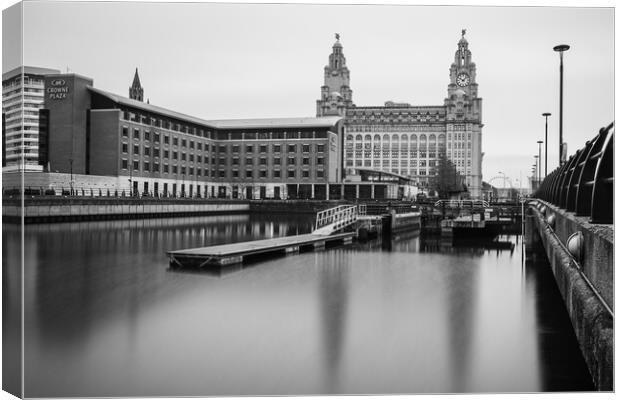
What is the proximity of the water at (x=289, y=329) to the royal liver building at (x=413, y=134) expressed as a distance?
133 m

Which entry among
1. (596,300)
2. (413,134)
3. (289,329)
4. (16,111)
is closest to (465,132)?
(413,134)

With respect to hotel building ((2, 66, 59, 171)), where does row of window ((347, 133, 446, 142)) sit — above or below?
above

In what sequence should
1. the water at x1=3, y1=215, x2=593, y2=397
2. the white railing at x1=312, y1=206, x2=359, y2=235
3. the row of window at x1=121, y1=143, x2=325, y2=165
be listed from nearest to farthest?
the water at x1=3, y1=215, x2=593, y2=397 < the white railing at x1=312, y1=206, x2=359, y2=235 < the row of window at x1=121, y1=143, x2=325, y2=165

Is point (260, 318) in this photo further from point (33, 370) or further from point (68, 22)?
point (68, 22)

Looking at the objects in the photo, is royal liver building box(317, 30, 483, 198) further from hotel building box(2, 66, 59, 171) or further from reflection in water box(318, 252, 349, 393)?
hotel building box(2, 66, 59, 171)

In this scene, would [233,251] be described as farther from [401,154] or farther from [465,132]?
[465,132]

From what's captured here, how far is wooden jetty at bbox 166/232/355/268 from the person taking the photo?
902 inches

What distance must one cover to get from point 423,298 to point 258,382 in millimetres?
9663

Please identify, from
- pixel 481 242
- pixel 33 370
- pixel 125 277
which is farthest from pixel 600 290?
pixel 481 242

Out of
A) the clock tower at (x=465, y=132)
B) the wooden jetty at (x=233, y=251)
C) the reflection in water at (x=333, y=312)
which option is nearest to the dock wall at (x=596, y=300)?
the reflection in water at (x=333, y=312)

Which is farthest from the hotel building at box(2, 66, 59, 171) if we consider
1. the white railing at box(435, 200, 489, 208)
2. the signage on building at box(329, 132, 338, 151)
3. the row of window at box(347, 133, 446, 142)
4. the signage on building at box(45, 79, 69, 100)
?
the row of window at box(347, 133, 446, 142)

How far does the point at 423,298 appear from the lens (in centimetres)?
1795

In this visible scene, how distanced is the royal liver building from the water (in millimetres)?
133022

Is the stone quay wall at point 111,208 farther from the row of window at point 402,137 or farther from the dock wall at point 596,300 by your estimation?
the row of window at point 402,137
